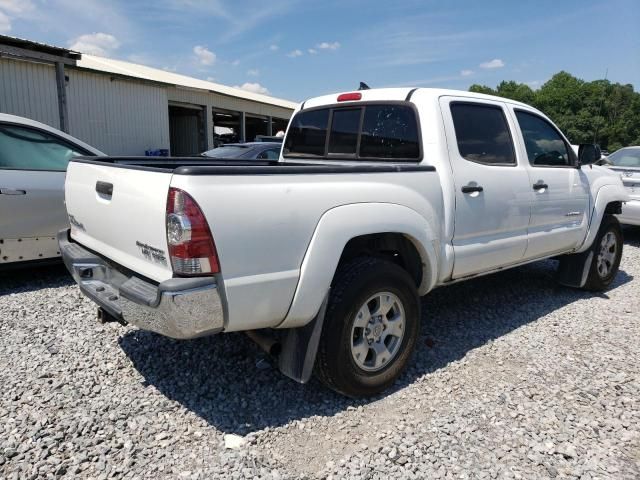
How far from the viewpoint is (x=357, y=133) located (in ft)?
12.6

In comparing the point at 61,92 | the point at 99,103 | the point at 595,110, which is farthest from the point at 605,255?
the point at 595,110

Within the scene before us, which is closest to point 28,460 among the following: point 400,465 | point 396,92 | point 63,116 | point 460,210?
point 400,465

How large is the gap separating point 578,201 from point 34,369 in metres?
4.87

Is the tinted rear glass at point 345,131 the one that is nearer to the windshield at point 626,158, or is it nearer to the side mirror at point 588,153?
the side mirror at point 588,153

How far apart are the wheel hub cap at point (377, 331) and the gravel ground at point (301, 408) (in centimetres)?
27

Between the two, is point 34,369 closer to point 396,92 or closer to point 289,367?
point 289,367

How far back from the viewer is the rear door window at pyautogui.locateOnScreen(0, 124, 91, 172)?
4707 mm

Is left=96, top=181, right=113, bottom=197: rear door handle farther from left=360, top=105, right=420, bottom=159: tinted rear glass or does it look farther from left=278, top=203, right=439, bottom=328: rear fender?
left=360, top=105, right=420, bottom=159: tinted rear glass

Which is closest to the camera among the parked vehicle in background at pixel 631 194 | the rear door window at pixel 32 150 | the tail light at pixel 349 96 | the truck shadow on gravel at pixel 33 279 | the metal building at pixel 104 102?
the tail light at pixel 349 96

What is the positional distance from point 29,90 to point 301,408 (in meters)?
13.0

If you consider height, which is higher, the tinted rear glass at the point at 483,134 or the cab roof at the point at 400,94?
the cab roof at the point at 400,94

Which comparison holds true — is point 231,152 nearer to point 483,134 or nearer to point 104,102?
point 483,134

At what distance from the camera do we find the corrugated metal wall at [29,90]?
11.9m

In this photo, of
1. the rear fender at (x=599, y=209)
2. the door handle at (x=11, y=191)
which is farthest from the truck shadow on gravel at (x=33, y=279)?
the rear fender at (x=599, y=209)
